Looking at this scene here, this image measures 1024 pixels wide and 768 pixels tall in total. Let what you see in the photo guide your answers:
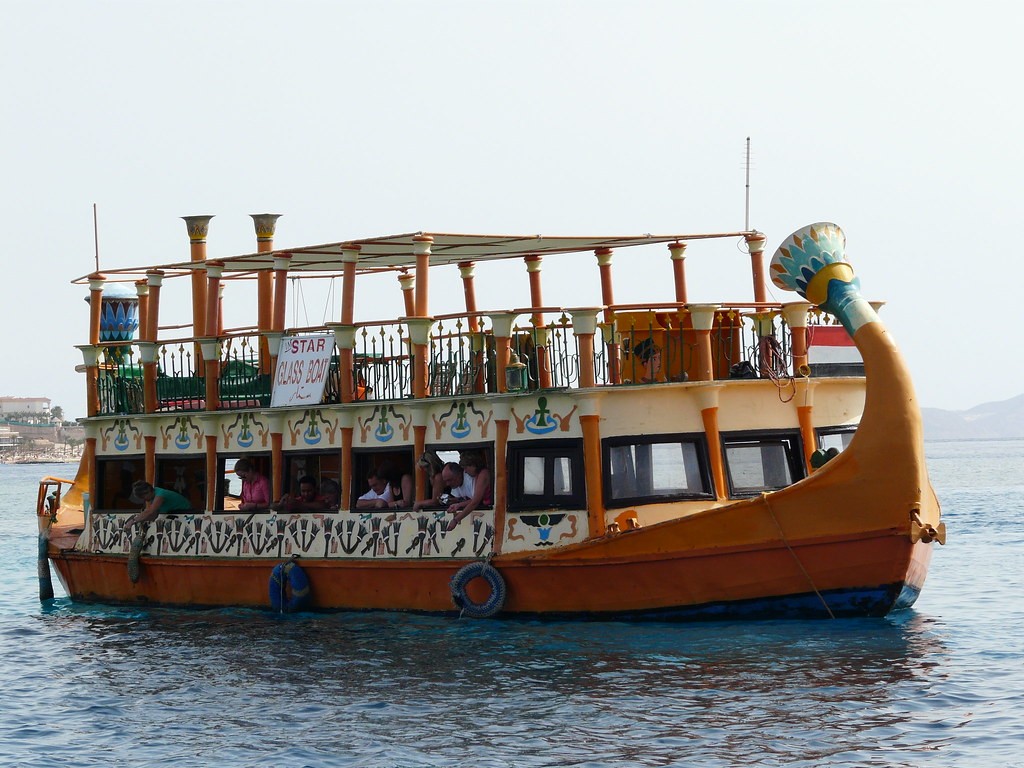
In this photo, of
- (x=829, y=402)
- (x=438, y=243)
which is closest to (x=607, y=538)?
(x=829, y=402)

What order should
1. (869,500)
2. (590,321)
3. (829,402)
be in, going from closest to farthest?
1. (869,500)
2. (590,321)
3. (829,402)

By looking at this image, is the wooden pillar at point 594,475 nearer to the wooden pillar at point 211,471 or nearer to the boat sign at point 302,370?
the boat sign at point 302,370

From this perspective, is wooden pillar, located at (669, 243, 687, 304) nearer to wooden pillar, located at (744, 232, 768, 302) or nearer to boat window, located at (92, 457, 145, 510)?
wooden pillar, located at (744, 232, 768, 302)

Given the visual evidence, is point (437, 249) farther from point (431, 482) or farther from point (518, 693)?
point (518, 693)

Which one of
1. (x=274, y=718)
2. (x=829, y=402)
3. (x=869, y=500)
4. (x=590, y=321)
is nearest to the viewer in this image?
(x=274, y=718)

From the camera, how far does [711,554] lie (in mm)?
17438

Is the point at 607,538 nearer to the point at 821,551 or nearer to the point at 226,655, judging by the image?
the point at 821,551

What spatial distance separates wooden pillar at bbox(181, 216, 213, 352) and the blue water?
17.6 ft

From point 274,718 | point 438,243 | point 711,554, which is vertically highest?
point 438,243

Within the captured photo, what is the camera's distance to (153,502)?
908 inches

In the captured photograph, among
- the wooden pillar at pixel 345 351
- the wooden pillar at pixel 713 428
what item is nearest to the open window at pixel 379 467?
the wooden pillar at pixel 345 351

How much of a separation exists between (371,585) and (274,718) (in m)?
5.03

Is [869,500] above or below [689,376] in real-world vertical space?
below

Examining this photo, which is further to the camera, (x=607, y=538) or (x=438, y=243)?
(x=438, y=243)
